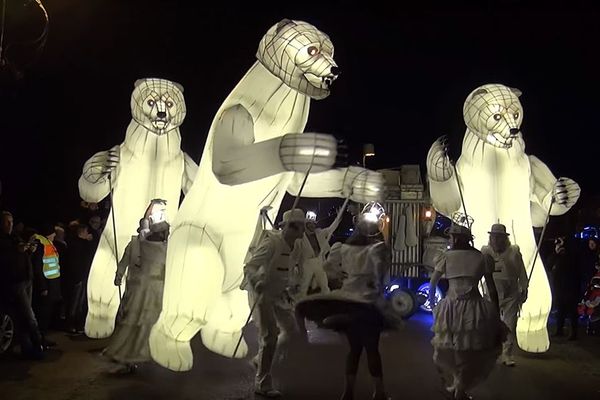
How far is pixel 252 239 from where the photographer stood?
634 centimetres

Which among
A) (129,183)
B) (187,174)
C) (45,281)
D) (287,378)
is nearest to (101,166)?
(129,183)

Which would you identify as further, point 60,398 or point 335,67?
point 335,67

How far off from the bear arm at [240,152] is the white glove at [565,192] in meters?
3.71

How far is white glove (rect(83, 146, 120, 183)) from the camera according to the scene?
23.5 ft

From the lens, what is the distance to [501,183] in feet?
24.8

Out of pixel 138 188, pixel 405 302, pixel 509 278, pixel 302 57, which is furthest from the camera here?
pixel 405 302

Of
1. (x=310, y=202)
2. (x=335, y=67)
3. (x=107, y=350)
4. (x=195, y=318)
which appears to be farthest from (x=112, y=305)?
(x=310, y=202)

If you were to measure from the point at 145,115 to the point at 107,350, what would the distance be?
2472 millimetres

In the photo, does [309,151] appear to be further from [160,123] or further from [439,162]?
[439,162]

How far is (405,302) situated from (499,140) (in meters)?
4.12

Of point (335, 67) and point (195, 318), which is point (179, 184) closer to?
point (195, 318)

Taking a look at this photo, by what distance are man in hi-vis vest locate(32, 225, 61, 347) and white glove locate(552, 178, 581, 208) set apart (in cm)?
589

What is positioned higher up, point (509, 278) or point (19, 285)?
point (509, 278)

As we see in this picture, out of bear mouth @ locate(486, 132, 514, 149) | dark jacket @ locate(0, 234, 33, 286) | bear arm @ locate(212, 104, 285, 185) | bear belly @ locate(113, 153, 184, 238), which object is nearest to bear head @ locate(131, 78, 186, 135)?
bear belly @ locate(113, 153, 184, 238)
